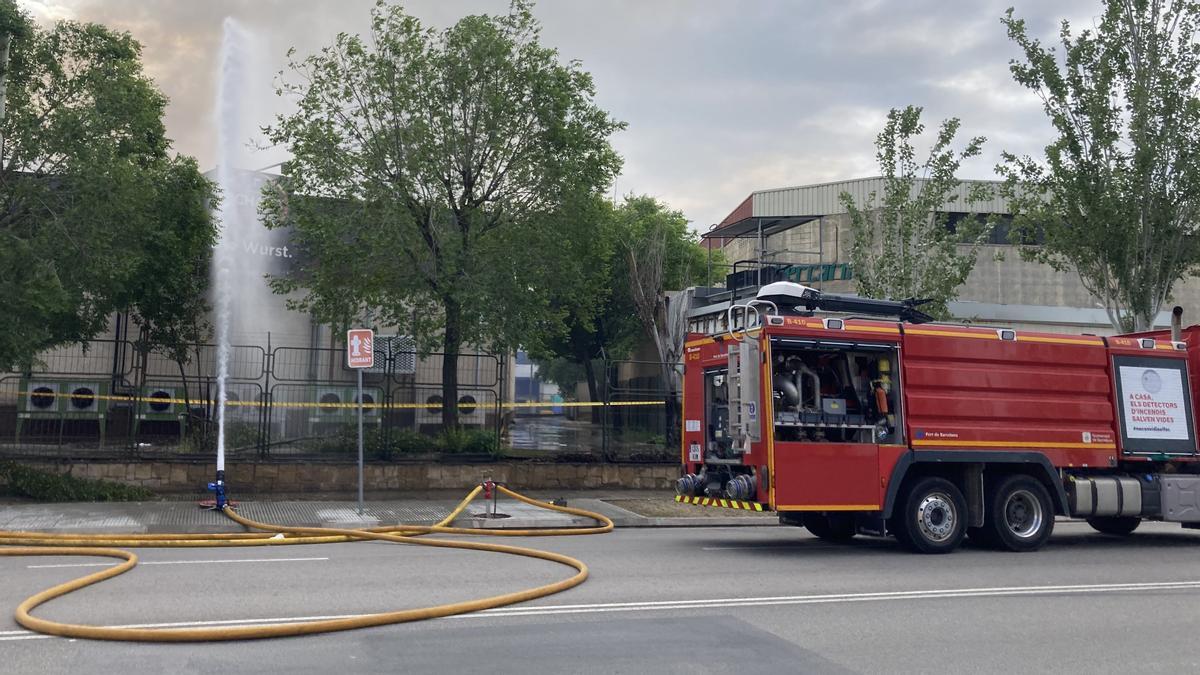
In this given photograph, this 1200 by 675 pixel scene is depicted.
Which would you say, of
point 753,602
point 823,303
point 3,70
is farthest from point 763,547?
point 3,70

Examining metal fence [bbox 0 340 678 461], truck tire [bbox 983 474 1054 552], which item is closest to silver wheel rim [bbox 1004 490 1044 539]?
truck tire [bbox 983 474 1054 552]

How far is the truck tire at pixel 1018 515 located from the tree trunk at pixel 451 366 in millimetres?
10067

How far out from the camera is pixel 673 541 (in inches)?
508

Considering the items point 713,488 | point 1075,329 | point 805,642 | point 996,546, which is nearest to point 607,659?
point 805,642

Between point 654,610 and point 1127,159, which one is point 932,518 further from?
point 1127,159

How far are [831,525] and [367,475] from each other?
322 inches

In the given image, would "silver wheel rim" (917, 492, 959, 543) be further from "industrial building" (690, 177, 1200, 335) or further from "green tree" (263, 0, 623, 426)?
"industrial building" (690, 177, 1200, 335)

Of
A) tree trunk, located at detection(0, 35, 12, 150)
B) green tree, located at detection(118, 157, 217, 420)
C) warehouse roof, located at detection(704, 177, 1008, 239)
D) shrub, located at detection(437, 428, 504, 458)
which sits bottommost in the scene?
shrub, located at detection(437, 428, 504, 458)

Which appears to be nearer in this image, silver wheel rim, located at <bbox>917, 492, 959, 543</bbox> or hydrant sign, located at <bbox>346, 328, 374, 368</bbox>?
silver wheel rim, located at <bbox>917, 492, 959, 543</bbox>

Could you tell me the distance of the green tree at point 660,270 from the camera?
99.6 feet

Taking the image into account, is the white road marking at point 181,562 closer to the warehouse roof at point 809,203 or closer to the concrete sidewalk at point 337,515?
the concrete sidewalk at point 337,515

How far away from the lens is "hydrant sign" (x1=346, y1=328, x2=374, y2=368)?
46.2ft

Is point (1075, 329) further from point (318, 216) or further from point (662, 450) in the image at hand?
point (318, 216)

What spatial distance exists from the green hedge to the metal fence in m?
0.45
